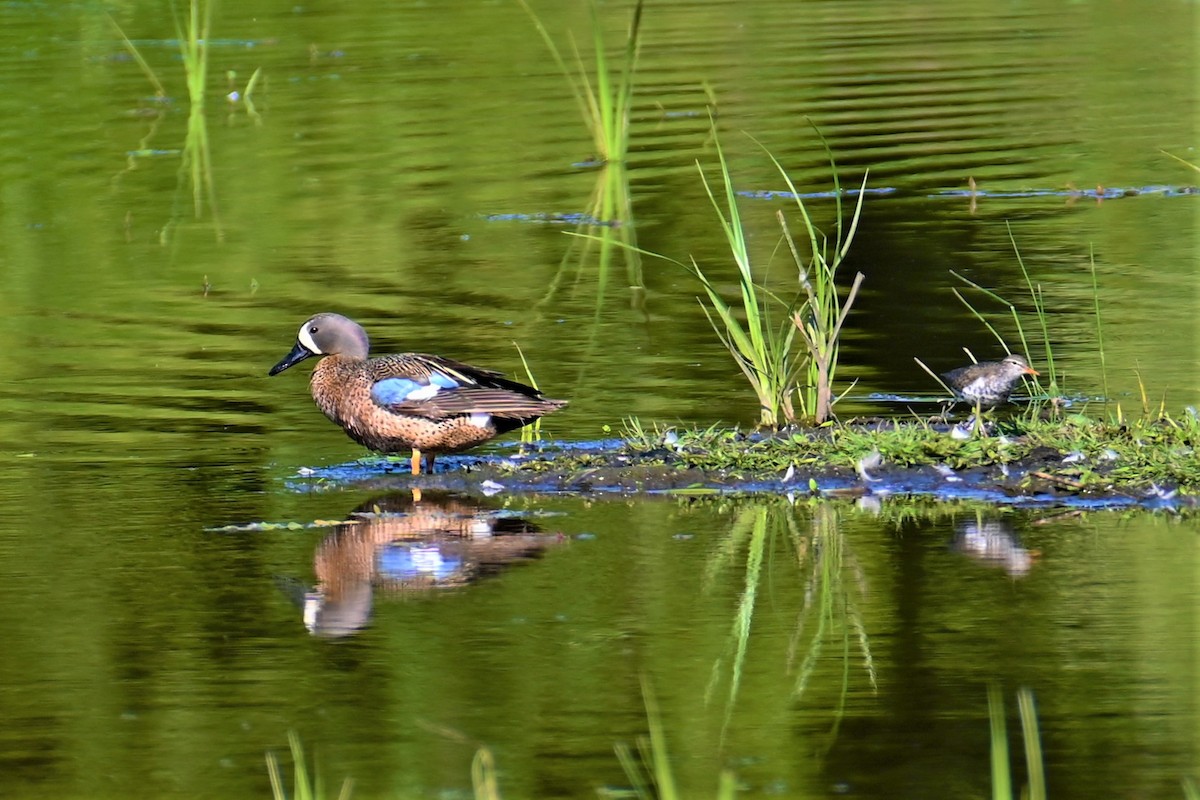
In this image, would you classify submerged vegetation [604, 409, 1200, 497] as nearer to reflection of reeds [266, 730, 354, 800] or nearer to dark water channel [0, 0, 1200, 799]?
dark water channel [0, 0, 1200, 799]

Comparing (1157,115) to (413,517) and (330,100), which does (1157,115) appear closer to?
(330,100)

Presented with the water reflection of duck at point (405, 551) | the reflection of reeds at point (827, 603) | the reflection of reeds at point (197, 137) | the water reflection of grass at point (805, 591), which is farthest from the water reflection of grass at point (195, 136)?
the reflection of reeds at point (827, 603)

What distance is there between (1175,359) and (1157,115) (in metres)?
8.99

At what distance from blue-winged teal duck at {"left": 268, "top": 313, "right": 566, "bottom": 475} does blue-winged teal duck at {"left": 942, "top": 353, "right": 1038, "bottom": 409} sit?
5.40ft

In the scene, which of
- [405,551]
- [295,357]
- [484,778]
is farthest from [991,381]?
[484,778]

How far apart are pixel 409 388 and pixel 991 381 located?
2.25 m

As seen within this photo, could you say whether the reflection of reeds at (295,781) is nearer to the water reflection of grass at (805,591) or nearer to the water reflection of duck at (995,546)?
the water reflection of grass at (805,591)

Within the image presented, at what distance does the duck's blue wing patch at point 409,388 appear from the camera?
26.0 feet

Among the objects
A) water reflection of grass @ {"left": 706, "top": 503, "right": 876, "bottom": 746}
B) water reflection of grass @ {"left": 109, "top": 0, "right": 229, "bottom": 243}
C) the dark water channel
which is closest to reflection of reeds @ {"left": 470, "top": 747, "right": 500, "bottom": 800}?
the dark water channel

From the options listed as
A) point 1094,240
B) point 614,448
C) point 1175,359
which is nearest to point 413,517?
point 614,448

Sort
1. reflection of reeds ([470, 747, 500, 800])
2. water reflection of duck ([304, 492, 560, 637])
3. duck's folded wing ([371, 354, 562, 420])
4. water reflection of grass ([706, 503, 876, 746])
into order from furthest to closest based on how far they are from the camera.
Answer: duck's folded wing ([371, 354, 562, 420]), water reflection of duck ([304, 492, 560, 637]), water reflection of grass ([706, 503, 876, 746]), reflection of reeds ([470, 747, 500, 800])

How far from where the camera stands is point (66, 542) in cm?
729

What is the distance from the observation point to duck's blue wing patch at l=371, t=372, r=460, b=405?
7914mm

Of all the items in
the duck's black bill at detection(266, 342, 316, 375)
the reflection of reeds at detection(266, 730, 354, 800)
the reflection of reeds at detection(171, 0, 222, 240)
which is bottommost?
the reflection of reeds at detection(266, 730, 354, 800)
